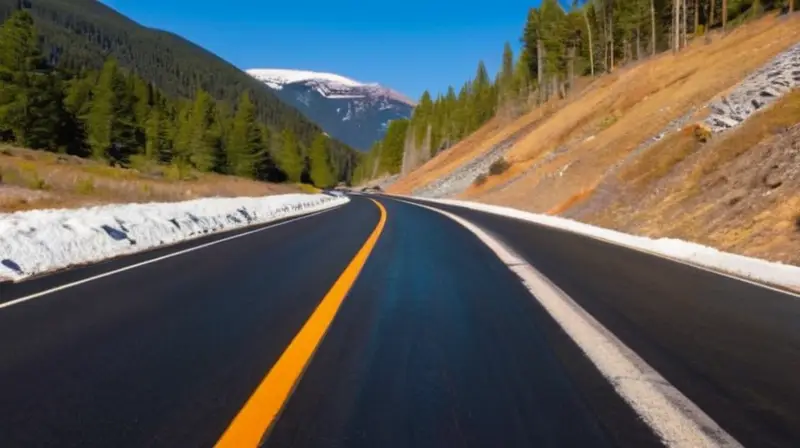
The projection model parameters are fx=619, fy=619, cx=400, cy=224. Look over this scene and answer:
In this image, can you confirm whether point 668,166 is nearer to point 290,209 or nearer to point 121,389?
point 290,209

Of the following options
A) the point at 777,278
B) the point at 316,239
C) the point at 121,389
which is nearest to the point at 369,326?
the point at 121,389

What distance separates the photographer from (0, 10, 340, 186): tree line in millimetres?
47469

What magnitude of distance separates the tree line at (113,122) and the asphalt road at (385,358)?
47942mm

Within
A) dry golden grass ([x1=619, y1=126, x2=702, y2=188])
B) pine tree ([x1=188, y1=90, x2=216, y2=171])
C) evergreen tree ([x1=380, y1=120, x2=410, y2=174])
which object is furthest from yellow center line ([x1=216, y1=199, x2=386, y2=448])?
evergreen tree ([x1=380, y1=120, x2=410, y2=174])

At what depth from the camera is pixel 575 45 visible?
7600 centimetres

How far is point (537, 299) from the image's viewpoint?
6.38m

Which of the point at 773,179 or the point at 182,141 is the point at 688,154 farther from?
the point at 182,141

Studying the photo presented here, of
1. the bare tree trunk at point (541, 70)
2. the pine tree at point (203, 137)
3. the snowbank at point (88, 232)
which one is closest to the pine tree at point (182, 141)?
the pine tree at point (203, 137)

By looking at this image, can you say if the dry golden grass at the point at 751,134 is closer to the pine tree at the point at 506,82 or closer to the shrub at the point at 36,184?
the shrub at the point at 36,184

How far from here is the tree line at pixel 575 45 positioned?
58781mm

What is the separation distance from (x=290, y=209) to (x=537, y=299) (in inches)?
867

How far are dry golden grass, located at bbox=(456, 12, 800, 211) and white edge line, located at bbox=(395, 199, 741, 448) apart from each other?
17.8m

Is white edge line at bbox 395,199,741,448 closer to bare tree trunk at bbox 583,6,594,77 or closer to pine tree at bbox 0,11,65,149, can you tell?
pine tree at bbox 0,11,65,149

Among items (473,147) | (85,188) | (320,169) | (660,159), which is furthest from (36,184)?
(320,169)
